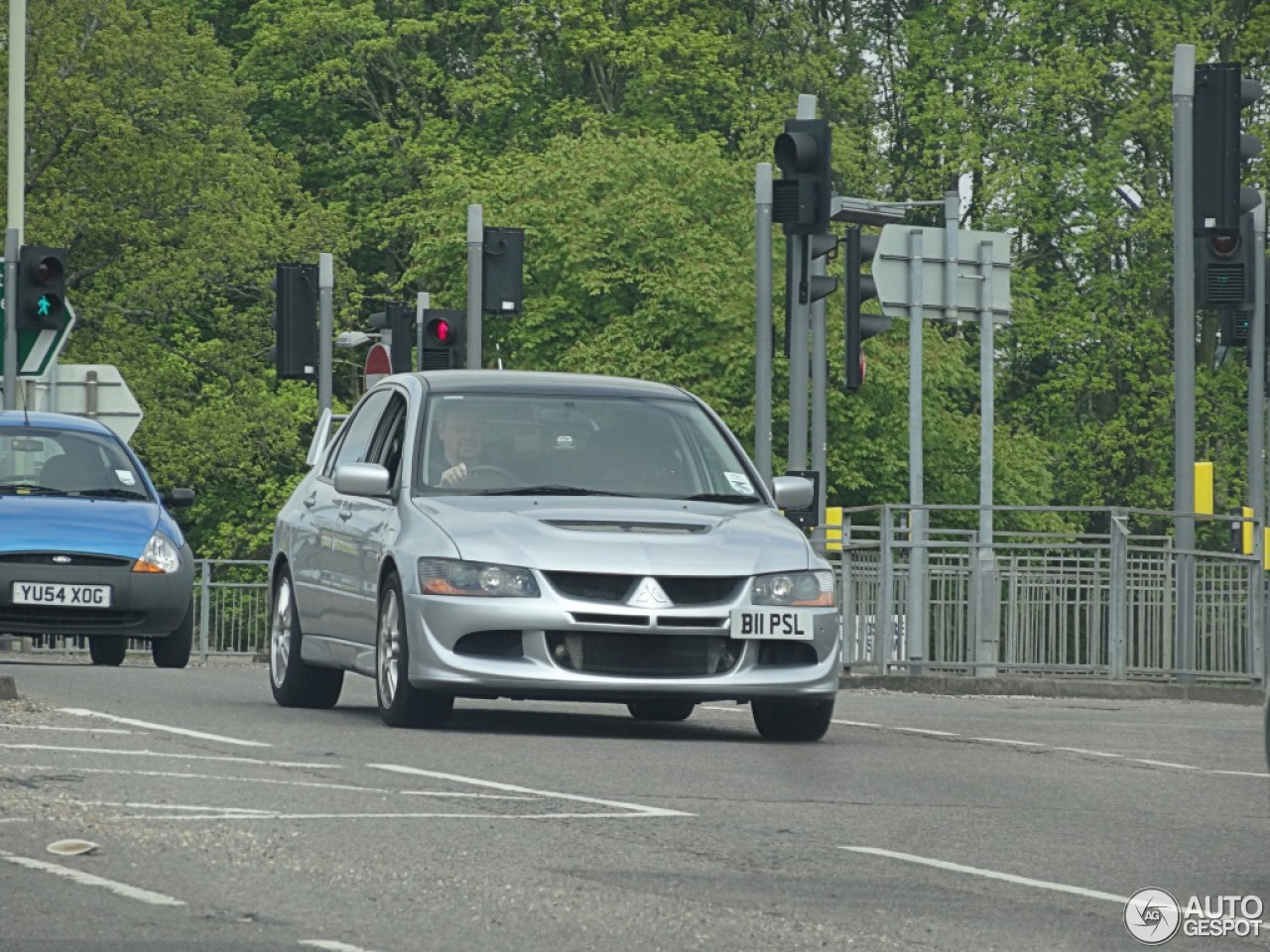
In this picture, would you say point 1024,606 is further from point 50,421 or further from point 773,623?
point 773,623

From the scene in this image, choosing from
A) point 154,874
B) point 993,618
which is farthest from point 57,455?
point 154,874

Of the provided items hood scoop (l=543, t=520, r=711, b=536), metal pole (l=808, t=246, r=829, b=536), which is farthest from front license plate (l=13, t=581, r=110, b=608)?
metal pole (l=808, t=246, r=829, b=536)

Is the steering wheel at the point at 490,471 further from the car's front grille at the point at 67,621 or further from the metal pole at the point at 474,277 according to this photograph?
the metal pole at the point at 474,277

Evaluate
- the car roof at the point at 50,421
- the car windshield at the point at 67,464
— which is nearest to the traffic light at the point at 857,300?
the car roof at the point at 50,421

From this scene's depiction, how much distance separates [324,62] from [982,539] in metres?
37.0

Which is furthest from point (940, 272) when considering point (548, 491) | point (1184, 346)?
point (548, 491)

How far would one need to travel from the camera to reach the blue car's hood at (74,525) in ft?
63.2

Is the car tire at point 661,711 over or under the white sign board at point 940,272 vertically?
under

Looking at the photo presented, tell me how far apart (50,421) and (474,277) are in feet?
33.6

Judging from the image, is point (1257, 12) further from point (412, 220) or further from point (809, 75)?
point (412, 220)

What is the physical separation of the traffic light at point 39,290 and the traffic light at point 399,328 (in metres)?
7.66

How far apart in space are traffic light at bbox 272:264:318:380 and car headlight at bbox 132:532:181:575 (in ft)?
37.9

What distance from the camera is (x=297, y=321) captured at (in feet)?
104

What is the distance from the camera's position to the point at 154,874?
8117 millimetres
